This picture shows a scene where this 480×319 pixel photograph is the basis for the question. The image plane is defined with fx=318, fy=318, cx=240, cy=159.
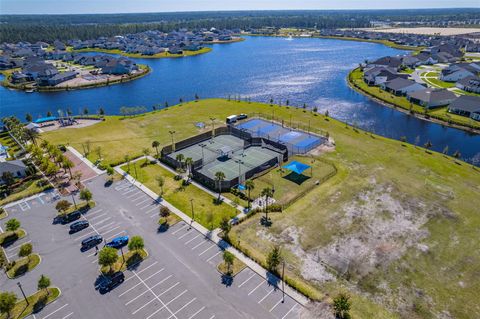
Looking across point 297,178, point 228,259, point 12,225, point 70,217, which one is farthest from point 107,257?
point 297,178

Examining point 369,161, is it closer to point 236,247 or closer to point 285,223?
point 285,223

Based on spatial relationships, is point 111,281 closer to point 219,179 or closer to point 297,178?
point 219,179

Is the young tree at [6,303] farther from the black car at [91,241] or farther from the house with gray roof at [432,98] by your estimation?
the house with gray roof at [432,98]

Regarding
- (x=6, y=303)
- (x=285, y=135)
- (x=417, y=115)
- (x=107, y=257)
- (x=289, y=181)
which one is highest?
(x=107, y=257)

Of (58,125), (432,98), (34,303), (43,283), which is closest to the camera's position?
(43,283)

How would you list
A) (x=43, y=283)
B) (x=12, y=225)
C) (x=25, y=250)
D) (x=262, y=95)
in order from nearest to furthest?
(x=43, y=283), (x=25, y=250), (x=12, y=225), (x=262, y=95)

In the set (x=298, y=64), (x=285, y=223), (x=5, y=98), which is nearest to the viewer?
(x=285, y=223)

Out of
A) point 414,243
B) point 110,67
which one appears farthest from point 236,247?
point 110,67
